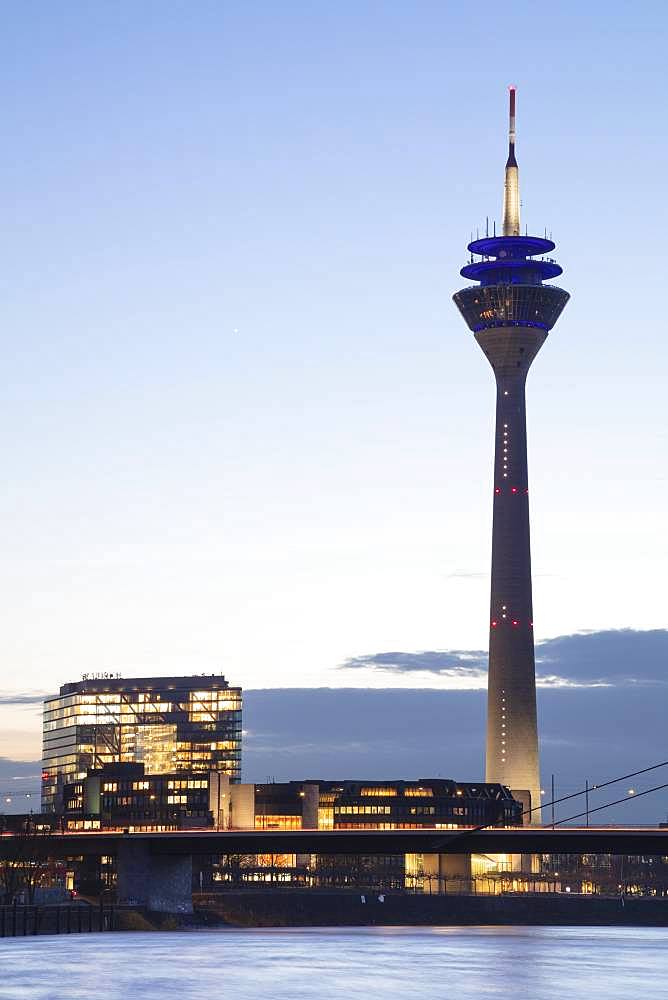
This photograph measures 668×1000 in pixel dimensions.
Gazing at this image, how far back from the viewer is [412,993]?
111 metres

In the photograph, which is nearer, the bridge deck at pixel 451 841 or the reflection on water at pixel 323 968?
the reflection on water at pixel 323 968

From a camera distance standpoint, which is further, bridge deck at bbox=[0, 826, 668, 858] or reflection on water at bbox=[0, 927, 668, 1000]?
bridge deck at bbox=[0, 826, 668, 858]

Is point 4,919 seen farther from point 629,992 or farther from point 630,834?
point 629,992

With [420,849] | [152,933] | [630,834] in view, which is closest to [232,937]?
[152,933]

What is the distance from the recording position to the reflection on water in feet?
363

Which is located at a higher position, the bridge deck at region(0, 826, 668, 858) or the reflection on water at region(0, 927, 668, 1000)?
the bridge deck at region(0, 826, 668, 858)

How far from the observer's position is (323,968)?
133 metres

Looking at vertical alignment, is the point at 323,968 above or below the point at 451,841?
below

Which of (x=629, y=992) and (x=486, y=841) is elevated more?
(x=486, y=841)

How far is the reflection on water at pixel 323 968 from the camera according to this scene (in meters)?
111

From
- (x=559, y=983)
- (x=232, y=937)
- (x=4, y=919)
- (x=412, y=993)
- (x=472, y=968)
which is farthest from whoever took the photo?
(x=232, y=937)

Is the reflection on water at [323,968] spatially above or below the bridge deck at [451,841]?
below

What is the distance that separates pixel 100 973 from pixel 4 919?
51.1 meters

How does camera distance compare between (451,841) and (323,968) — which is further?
(451,841)
